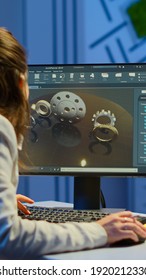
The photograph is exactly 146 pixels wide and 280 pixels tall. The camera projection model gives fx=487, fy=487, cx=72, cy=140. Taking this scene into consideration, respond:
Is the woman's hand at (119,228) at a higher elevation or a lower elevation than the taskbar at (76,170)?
lower

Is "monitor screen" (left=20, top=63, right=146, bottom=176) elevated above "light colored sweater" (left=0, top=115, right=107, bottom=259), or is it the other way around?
"monitor screen" (left=20, top=63, right=146, bottom=176)

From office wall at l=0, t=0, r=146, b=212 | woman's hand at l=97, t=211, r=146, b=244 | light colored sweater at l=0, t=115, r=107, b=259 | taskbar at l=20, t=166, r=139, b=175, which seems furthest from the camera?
office wall at l=0, t=0, r=146, b=212

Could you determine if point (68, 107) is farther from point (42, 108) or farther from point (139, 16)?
point (139, 16)

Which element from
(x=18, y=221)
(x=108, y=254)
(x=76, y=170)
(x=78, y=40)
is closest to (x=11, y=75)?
(x=18, y=221)

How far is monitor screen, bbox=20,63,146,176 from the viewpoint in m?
1.36

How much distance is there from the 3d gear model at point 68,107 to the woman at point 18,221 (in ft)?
1.24

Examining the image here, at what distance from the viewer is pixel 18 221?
846mm

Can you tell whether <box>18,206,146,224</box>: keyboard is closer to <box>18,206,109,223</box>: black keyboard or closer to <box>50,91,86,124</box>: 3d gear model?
<box>18,206,109,223</box>: black keyboard

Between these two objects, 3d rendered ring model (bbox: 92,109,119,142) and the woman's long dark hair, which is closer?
the woman's long dark hair

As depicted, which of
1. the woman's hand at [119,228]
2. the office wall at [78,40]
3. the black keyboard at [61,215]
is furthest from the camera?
the office wall at [78,40]

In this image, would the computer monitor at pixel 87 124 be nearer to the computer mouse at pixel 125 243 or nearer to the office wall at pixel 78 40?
the computer mouse at pixel 125 243

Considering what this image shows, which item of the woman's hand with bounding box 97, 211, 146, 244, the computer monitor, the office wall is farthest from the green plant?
the woman's hand with bounding box 97, 211, 146, 244

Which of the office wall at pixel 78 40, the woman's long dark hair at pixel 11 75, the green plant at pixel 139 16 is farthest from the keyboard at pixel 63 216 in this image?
the green plant at pixel 139 16

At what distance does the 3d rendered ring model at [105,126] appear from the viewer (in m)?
1.37
